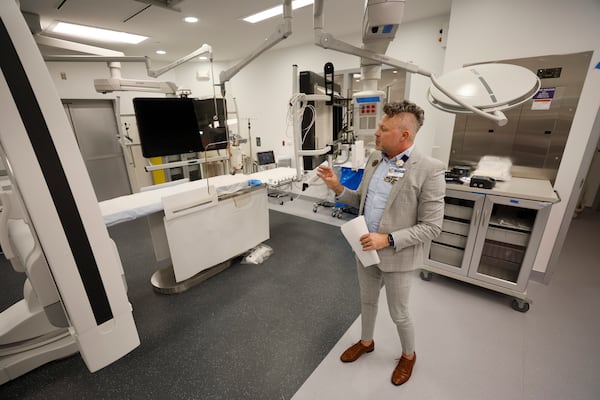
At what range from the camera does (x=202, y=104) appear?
3.12 m

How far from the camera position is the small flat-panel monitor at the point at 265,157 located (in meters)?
5.32

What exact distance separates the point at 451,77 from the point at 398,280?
3.65 feet

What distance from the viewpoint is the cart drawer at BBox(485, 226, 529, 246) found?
215cm

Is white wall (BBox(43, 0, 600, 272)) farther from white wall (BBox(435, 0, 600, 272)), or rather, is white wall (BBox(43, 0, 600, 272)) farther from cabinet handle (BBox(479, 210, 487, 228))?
cabinet handle (BBox(479, 210, 487, 228))

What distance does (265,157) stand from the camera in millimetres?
5375

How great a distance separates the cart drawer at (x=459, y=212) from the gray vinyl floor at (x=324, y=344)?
0.72m

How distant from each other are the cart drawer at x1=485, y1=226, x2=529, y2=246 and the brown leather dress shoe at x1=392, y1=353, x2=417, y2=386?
1.32 metres

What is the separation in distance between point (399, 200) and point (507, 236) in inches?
61.1

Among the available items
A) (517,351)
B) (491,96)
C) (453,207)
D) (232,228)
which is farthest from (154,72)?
(517,351)

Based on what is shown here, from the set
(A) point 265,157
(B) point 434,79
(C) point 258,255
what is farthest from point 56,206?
(A) point 265,157

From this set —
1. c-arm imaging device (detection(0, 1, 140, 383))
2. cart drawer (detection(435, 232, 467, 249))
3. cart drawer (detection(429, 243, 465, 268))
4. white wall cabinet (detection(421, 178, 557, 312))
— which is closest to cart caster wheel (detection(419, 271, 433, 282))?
white wall cabinet (detection(421, 178, 557, 312))

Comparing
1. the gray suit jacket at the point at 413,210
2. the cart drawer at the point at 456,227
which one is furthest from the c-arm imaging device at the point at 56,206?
the cart drawer at the point at 456,227

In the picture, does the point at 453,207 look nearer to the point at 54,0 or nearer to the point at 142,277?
the point at 142,277

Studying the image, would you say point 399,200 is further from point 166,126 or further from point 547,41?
point 166,126
